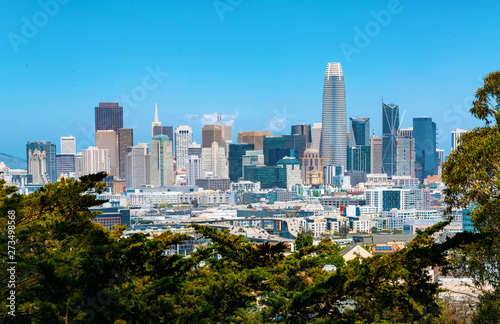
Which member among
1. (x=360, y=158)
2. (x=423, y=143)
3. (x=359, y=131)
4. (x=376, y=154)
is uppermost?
(x=359, y=131)

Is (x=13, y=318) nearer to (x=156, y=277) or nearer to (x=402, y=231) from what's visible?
(x=156, y=277)

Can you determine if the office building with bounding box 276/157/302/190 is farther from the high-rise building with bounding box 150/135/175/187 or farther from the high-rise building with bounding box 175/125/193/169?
the high-rise building with bounding box 175/125/193/169

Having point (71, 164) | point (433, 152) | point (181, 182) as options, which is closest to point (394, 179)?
point (433, 152)

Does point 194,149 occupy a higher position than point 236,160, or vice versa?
point 194,149

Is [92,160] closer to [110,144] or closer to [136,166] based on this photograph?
[136,166]

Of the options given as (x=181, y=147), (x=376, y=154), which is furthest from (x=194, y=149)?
(x=376, y=154)

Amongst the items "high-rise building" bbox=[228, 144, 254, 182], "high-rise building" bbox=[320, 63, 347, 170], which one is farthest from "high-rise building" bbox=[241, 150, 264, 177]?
"high-rise building" bbox=[320, 63, 347, 170]
